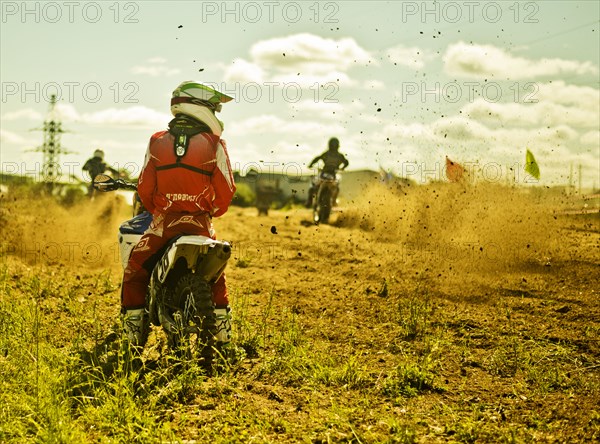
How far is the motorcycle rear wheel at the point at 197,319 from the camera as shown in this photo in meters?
5.60

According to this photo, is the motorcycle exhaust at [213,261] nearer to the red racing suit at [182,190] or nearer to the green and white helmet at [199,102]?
the red racing suit at [182,190]

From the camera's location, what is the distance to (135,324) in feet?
20.7

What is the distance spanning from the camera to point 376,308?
8.48 metres

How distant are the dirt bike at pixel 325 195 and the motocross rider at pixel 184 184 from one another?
13.3m

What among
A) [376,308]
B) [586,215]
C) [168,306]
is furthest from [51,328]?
[586,215]

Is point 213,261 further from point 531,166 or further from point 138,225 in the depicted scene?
point 531,166

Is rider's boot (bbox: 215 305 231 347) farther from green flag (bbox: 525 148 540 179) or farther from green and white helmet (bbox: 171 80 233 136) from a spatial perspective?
green flag (bbox: 525 148 540 179)

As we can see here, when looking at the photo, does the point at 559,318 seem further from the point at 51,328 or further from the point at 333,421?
the point at 51,328

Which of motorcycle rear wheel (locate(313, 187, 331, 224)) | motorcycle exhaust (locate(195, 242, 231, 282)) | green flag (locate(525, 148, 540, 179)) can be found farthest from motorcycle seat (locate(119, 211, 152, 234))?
motorcycle rear wheel (locate(313, 187, 331, 224))

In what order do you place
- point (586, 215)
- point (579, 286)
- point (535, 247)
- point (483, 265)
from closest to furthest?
point (579, 286), point (483, 265), point (535, 247), point (586, 215)

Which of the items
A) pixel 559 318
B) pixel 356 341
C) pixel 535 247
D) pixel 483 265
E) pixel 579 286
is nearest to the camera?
pixel 356 341

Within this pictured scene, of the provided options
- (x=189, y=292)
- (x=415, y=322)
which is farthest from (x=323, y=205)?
(x=189, y=292)

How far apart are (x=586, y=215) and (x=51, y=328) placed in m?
15.4

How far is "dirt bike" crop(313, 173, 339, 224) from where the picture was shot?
19.6 m
